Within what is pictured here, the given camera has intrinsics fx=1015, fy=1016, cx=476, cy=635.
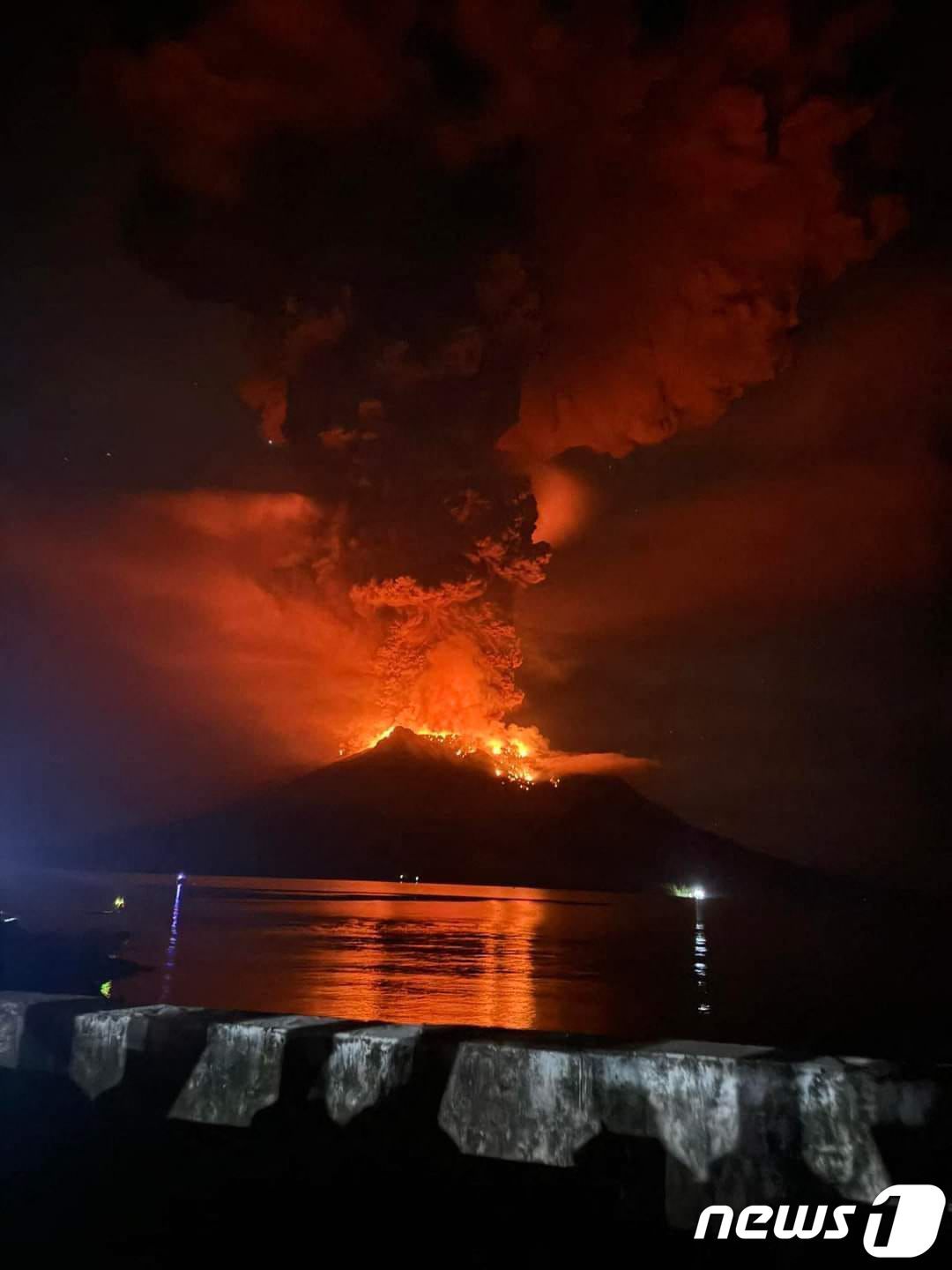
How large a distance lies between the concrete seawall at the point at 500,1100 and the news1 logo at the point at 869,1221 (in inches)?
2.4

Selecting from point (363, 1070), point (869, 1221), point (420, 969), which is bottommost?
point (869, 1221)

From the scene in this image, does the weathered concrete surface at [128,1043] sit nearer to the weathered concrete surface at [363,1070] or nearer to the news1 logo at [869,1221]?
the weathered concrete surface at [363,1070]

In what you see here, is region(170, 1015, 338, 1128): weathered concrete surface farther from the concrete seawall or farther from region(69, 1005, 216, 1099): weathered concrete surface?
region(69, 1005, 216, 1099): weathered concrete surface

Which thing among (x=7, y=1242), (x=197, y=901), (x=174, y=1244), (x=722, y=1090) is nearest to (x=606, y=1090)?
(x=722, y=1090)

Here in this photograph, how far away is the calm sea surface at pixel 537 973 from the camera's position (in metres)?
30.6

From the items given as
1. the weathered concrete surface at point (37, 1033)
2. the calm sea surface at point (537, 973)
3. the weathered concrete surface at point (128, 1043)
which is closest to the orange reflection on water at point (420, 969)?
the calm sea surface at point (537, 973)

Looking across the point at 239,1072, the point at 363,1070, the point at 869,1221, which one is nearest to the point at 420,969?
the point at 239,1072

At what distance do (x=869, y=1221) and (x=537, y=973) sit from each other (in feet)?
136

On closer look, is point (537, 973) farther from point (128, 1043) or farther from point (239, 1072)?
point (239, 1072)

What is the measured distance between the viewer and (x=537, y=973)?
44969 mm

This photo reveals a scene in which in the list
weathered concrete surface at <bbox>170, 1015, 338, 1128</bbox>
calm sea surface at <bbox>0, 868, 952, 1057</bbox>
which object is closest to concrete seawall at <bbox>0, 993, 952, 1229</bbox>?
weathered concrete surface at <bbox>170, 1015, 338, 1128</bbox>

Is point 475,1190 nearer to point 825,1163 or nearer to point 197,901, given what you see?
point 825,1163

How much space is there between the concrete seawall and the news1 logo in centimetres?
6

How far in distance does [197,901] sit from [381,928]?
55035mm
